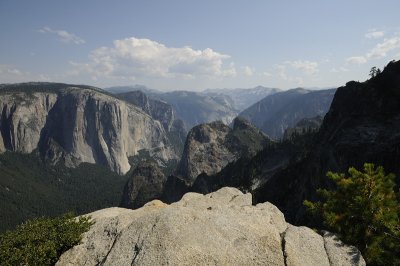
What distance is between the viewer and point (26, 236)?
27672mm

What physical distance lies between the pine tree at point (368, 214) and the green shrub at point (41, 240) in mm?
19024

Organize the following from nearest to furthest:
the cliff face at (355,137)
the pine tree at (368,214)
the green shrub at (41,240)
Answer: the pine tree at (368,214) → the green shrub at (41,240) → the cliff face at (355,137)

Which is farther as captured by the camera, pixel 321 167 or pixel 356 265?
pixel 321 167

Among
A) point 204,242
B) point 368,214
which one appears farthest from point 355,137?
point 204,242

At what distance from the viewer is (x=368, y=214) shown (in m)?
25.6

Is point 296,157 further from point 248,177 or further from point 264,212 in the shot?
point 264,212

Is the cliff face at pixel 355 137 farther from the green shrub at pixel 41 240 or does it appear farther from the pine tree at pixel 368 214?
the green shrub at pixel 41 240

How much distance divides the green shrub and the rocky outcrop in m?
0.74

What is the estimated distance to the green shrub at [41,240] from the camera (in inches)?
1006

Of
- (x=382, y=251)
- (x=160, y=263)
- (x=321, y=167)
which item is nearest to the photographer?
(x=160, y=263)

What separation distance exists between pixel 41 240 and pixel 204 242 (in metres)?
12.4

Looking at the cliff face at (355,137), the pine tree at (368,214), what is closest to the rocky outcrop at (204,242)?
the pine tree at (368,214)

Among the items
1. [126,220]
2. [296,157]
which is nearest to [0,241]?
[126,220]

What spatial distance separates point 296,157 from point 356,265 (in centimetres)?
14662
